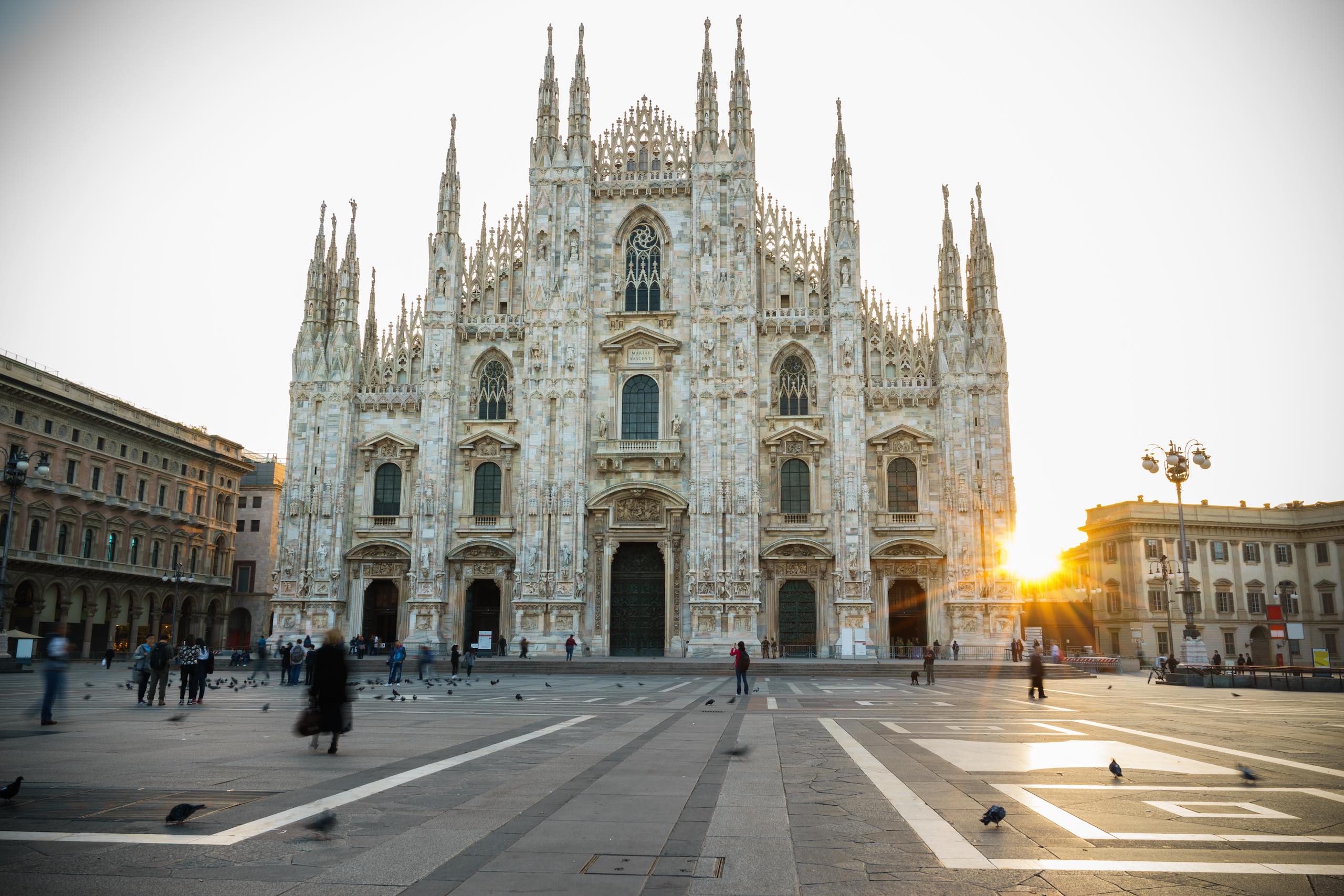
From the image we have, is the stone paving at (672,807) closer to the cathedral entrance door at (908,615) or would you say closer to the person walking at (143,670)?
the person walking at (143,670)

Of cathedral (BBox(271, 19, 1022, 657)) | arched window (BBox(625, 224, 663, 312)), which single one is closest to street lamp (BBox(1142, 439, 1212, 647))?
cathedral (BBox(271, 19, 1022, 657))

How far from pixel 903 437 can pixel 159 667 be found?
31618mm

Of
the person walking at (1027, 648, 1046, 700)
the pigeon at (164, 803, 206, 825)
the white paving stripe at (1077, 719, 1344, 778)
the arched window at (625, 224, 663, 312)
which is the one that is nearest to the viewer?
the pigeon at (164, 803, 206, 825)

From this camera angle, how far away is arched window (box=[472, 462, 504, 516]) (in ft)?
146

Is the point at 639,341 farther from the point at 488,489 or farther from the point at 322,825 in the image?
the point at 322,825

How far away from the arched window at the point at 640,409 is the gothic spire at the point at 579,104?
11.6 m

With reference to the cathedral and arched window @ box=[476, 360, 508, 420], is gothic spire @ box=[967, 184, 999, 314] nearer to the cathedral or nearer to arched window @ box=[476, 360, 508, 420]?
the cathedral

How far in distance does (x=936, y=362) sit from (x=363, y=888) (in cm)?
4111

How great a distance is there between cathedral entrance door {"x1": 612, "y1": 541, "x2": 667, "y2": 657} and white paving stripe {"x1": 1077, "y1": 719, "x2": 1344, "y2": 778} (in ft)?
92.3

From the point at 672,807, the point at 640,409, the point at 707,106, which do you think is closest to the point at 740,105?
the point at 707,106

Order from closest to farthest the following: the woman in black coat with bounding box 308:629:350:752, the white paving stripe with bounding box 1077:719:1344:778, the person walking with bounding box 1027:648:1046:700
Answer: the white paving stripe with bounding box 1077:719:1344:778, the woman in black coat with bounding box 308:629:350:752, the person walking with bounding box 1027:648:1046:700

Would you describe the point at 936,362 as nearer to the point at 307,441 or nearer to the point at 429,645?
the point at 429,645

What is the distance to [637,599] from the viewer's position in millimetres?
43812

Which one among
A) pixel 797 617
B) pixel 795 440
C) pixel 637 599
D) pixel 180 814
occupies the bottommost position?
pixel 180 814
